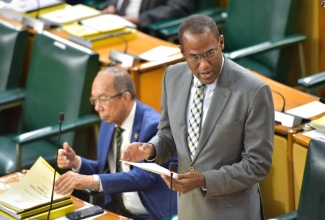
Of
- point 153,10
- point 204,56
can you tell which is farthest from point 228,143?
point 153,10

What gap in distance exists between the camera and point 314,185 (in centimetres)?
346

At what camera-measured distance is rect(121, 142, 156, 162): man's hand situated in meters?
3.56

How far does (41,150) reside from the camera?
5273mm

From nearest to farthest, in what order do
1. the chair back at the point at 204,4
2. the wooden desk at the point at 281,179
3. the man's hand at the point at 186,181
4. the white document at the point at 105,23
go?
the man's hand at the point at 186,181
the wooden desk at the point at 281,179
the white document at the point at 105,23
the chair back at the point at 204,4

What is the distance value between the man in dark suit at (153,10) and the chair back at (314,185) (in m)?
3.11

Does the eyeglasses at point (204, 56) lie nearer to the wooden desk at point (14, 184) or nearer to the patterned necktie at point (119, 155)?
the wooden desk at point (14, 184)

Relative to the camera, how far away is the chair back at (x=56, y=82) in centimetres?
513

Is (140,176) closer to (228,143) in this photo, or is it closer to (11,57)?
(228,143)

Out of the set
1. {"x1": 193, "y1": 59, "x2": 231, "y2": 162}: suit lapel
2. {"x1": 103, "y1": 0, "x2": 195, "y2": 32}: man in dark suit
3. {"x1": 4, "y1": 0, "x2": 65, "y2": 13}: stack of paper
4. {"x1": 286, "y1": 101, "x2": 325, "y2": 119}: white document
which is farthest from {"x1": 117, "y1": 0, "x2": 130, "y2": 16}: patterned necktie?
{"x1": 193, "y1": 59, "x2": 231, "y2": 162}: suit lapel

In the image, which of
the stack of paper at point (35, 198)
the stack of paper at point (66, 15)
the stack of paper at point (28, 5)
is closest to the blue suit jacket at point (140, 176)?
the stack of paper at point (35, 198)

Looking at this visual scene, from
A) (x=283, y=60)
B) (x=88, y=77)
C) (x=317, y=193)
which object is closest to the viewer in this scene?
(x=317, y=193)

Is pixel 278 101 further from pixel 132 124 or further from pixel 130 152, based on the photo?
pixel 130 152

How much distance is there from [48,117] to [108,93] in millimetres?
1010

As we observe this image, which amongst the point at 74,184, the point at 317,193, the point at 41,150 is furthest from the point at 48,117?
the point at 317,193
